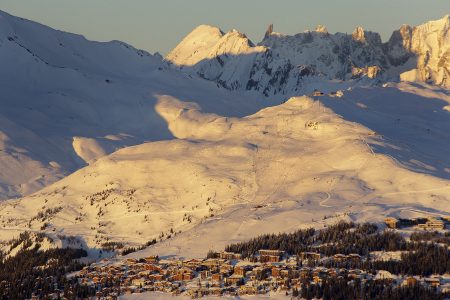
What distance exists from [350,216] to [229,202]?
870 inches

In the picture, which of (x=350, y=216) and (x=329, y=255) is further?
(x=350, y=216)

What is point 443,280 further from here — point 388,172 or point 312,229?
point 388,172

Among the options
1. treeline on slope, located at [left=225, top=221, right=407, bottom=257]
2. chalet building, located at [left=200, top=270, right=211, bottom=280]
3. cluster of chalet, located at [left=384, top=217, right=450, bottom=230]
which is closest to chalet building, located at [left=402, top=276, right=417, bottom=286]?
treeline on slope, located at [left=225, top=221, right=407, bottom=257]

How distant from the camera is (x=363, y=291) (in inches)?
5266

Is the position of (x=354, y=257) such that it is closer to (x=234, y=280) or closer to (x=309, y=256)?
(x=309, y=256)

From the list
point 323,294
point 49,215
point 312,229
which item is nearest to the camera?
point 323,294

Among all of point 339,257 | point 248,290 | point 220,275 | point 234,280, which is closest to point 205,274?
point 220,275

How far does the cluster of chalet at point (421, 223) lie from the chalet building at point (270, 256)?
55.9 ft

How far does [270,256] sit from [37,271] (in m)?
23.8

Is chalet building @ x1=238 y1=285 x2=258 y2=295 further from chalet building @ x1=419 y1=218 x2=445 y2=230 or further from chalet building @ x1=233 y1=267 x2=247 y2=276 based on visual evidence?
chalet building @ x1=419 y1=218 x2=445 y2=230

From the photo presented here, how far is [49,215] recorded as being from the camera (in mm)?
192250

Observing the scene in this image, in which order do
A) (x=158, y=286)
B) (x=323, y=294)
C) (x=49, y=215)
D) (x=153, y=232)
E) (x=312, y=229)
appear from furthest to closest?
(x=49, y=215) → (x=153, y=232) → (x=312, y=229) → (x=158, y=286) → (x=323, y=294)

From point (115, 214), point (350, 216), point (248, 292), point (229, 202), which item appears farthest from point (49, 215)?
point (248, 292)

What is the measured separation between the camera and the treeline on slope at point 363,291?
132125 mm
